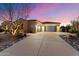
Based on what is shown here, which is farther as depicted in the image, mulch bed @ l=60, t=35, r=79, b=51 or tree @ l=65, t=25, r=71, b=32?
tree @ l=65, t=25, r=71, b=32

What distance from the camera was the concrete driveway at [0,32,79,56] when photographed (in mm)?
3531

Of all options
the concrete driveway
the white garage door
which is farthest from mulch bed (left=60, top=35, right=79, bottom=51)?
the white garage door

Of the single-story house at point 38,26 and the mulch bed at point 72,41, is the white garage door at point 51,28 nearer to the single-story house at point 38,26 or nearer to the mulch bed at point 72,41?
the single-story house at point 38,26

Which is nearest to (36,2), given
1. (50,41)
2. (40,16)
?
(40,16)

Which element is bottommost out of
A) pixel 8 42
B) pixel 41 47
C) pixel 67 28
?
pixel 41 47

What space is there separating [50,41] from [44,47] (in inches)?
7.4

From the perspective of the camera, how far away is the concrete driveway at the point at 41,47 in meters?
3.53

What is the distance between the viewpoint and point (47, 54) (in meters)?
3.52

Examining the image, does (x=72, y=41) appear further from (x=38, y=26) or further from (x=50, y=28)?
(x=38, y=26)

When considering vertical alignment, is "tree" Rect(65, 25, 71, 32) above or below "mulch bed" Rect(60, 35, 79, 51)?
above

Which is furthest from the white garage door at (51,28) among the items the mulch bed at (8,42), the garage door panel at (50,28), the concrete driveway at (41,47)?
the mulch bed at (8,42)

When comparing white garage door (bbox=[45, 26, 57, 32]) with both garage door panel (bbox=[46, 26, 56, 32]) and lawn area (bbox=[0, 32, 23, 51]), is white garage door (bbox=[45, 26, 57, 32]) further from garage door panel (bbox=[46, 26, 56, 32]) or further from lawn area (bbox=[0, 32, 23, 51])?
lawn area (bbox=[0, 32, 23, 51])

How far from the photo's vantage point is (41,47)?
11.8 ft

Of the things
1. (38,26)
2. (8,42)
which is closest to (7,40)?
(8,42)
